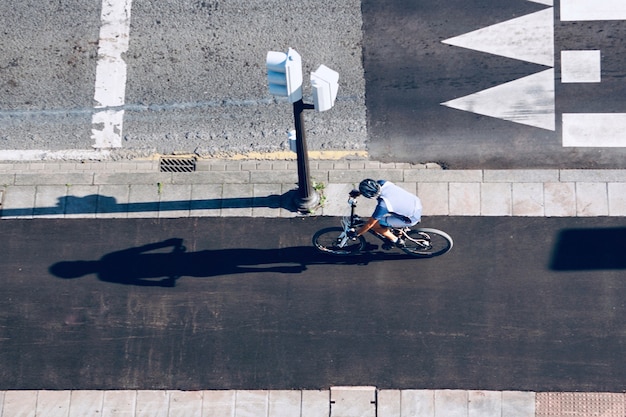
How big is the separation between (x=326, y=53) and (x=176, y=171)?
3713 mm

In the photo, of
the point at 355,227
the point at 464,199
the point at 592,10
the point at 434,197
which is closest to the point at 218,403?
the point at 355,227

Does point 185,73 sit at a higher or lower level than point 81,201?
higher

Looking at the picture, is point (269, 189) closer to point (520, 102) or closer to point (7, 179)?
point (7, 179)

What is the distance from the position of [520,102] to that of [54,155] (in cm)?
882

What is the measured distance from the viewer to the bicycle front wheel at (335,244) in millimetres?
11211

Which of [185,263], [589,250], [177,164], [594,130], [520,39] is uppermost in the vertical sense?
[520,39]

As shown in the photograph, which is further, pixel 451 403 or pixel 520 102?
pixel 520 102

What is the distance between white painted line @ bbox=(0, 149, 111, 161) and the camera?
12438 millimetres

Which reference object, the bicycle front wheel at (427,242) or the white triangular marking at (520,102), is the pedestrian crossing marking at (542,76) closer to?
the white triangular marking at (520,102)

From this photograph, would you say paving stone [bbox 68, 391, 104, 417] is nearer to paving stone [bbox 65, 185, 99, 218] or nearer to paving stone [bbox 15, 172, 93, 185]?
paving stone [bbox 65, 185, 99, 218]

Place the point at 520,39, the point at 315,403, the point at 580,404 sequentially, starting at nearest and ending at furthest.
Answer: the point at 580,404 < the point at 315,403 < the point at 520,39

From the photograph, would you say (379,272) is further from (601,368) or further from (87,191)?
(87,191)

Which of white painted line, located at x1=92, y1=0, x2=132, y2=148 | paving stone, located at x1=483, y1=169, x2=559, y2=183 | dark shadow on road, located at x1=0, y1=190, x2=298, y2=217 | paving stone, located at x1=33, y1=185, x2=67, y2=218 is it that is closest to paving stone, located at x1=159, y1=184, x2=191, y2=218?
dark shadow on road, located at x1=0, y1=190, x2=298, y2=217

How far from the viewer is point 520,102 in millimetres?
12398
